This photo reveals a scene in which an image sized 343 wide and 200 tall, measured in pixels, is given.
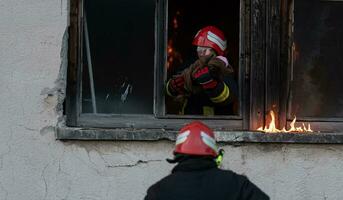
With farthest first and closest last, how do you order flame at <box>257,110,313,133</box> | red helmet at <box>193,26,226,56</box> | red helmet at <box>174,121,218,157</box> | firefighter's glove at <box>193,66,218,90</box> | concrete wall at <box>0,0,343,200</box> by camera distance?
red helmet at <box>193,26,226,56</box> < flame at <box>257,110,313,133</box> < firefighter's glove at <box>193,66,218,90</box> < concrete wall at <box>0,0,343,200</box> < red helmet at <box>174,121,218,157</box>

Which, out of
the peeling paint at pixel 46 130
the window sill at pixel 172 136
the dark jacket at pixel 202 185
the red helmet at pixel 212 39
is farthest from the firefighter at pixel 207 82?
the dark jacket at pixel 202 185

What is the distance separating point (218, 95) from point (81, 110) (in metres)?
1.05

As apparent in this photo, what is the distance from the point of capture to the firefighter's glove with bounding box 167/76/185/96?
5.58 m

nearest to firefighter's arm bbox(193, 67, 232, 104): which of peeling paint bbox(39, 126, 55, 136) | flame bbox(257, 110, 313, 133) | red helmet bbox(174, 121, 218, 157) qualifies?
flame bbox(257, 110, 313, 133)

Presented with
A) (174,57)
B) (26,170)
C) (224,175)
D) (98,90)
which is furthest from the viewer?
(174,57)

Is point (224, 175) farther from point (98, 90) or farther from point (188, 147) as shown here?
point (98, 90)

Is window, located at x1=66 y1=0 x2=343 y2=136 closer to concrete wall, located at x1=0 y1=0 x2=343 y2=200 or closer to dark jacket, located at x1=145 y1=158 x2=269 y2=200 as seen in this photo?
concrete wall, located at x1=0 y1=0 x2=343 y2=200

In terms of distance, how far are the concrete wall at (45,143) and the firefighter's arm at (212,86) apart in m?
0.54

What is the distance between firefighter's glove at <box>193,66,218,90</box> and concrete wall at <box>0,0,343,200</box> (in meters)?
0.55

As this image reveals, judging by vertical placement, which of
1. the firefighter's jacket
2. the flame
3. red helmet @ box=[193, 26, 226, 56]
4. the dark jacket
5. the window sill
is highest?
red helmet @ box=[193, 26, 226, 56]

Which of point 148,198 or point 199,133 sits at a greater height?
point 199,133

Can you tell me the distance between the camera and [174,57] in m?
6.10

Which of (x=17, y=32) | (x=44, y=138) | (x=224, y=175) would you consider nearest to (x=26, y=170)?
(x=44, y=138)

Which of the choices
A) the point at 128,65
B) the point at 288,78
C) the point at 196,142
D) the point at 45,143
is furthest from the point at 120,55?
the point at 196,142
